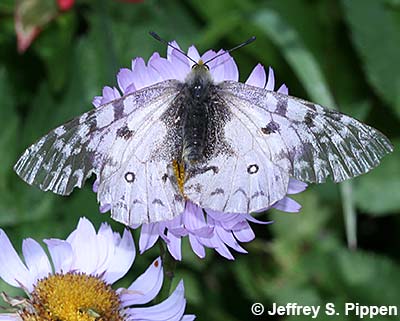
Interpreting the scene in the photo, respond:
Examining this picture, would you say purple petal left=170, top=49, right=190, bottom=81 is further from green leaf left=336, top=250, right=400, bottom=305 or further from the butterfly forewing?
green leaf left=336, top=250, right=400, bottom=305

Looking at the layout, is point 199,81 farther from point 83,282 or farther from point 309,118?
point 83,282

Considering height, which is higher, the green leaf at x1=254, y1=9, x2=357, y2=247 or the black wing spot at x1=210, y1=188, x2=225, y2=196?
the green leaf at x1=254, y1=9, x2=357, y2=247

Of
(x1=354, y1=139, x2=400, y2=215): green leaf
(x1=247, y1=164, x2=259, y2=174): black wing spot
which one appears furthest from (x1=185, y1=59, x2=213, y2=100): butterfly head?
(x1=354, y1=139, x2=400, y2=215): green leaf

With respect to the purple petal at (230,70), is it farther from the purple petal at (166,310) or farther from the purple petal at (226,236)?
the purple petal at (166,310)

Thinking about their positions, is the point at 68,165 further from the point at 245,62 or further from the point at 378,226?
the point at 378,226

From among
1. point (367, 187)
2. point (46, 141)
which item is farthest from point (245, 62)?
point (46, 141)
